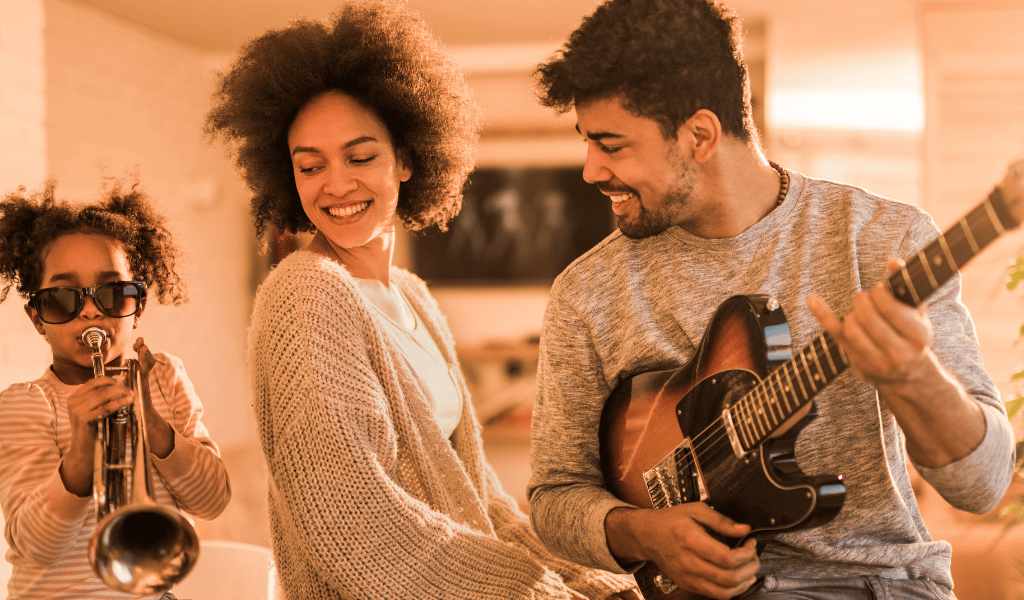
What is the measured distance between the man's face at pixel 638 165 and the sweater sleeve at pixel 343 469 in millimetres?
561

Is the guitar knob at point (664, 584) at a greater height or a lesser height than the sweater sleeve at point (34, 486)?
lesser

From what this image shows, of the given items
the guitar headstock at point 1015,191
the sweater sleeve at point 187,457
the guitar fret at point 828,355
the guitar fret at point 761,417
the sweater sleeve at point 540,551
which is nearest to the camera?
the guitar headstock at point 1015,191

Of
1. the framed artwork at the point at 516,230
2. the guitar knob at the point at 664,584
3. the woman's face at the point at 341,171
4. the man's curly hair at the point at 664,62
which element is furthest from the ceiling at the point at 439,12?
the guitar knob at the point at 664,584

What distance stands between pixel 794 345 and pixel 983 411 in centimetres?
37

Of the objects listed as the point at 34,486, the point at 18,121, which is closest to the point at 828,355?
the point at 34,486

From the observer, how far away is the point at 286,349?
1.44 metres

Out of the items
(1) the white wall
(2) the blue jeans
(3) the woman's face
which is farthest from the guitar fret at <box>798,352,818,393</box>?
(1) the white wall

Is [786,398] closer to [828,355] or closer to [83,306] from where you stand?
[828,355]

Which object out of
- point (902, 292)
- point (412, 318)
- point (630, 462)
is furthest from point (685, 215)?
point (412, 318)

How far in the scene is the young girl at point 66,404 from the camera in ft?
4.58

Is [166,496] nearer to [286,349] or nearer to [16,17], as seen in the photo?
[286,349]

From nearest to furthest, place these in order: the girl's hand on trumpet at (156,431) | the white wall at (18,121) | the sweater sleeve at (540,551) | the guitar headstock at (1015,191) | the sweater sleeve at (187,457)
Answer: the guitar headstock at (1015,191) < the girl's hand on trumpet at (156,431) < the sweater sleeve at (187,457) < the sweater sleeve at (540,551) < the white wall at (18,121)

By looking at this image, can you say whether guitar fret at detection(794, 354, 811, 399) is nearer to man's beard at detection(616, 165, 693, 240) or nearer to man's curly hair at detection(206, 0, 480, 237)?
man's beard at detection(616, 165, 693, 240)

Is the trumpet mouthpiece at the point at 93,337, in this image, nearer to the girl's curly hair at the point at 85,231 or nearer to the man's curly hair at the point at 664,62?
the girl's curly hair at the point at 85,231
